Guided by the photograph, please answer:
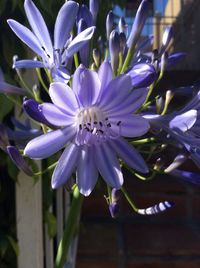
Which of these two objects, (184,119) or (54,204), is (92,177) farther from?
(54,204)

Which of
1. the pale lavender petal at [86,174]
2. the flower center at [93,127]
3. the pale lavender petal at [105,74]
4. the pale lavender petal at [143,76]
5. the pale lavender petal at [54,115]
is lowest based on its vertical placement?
the pale lavender petal at [86,174]

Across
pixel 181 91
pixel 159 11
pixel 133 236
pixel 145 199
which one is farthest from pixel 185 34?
pixel 181 91

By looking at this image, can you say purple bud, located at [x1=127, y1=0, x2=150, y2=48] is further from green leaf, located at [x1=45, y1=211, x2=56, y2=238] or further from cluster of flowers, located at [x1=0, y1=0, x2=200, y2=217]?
green leaf, located at [x1=45, y1=211, x2=56, y2=238]

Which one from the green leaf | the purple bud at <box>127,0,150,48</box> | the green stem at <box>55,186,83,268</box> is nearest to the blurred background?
the green leaf

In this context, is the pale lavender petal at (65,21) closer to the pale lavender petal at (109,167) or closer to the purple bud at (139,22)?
the purple bud at (139,22)

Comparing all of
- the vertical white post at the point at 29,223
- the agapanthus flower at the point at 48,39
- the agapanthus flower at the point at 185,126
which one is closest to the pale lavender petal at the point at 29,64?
the agapanthus flower at the point at 48,39

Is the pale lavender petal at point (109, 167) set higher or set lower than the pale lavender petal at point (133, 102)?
lower
